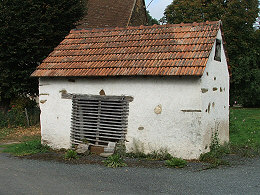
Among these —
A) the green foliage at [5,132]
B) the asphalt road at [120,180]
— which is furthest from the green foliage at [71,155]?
the green foliage at [5,132]

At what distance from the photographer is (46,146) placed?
1048 centimetres

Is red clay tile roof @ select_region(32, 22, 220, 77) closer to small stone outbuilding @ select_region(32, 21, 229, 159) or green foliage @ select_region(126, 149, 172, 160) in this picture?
small stone outbuilding @ select_region(32, 21, 229, 159)

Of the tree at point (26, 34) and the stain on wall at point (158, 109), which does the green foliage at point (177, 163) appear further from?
the tree at point (26, 34)

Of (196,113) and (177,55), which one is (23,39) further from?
(196,113)

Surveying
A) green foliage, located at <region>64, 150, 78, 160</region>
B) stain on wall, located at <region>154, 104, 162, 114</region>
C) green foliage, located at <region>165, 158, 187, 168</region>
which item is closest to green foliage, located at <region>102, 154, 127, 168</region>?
green foliage, located at <region>64, 150, 78, 160</region>

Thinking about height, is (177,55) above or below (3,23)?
below

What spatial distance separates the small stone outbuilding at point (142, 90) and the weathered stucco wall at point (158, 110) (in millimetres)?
26

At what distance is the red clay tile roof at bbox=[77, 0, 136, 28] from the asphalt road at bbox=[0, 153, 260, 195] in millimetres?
15689

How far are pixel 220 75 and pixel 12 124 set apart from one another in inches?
447

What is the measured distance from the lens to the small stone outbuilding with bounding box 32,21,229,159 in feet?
28.7

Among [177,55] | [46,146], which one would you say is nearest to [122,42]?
[177,55]

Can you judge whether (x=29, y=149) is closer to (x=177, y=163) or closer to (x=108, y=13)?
(x=177, y=163)

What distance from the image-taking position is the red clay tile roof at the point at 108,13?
2275cm

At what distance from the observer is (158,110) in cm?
904
